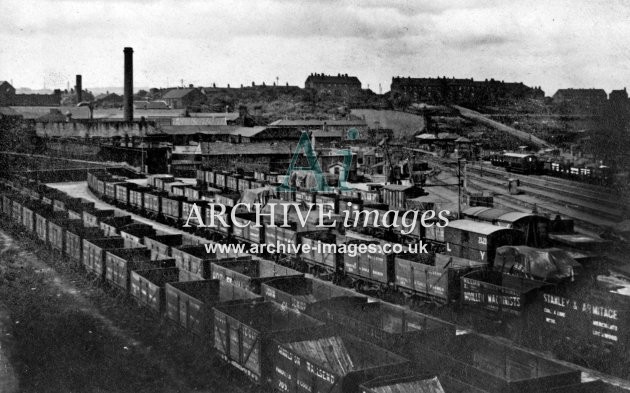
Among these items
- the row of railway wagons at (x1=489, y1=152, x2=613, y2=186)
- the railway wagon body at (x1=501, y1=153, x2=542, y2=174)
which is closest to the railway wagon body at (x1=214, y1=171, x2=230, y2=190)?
the railway wagon body at (x1=501, y1=153, x2=542, y2=174)

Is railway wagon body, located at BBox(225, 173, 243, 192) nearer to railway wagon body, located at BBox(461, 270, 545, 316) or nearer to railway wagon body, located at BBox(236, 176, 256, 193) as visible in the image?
railway wagon body, located at BBox(236, 176, 256, 193)

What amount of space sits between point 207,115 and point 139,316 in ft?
339

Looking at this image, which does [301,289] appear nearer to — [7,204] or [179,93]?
[7,204]

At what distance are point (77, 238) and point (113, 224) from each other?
5.58 meters

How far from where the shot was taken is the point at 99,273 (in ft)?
81.2

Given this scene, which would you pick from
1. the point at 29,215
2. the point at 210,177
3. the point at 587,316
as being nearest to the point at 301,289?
the point at 587,316

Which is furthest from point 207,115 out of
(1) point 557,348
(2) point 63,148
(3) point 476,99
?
(1) point 557,348

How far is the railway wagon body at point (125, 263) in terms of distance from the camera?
22094mm

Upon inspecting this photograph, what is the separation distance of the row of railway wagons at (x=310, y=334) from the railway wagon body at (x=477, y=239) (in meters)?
10.2

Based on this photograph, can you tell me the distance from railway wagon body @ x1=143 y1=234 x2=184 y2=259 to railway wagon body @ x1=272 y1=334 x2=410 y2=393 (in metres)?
12.2

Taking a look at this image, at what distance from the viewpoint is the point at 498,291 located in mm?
19859

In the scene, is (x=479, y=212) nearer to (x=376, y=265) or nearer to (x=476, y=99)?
(x=376, y=265)

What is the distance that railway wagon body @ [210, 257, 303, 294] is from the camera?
21141 mm

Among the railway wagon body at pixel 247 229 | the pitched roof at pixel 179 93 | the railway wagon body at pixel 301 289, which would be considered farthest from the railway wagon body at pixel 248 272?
the pitched roof at pixel 179 93
